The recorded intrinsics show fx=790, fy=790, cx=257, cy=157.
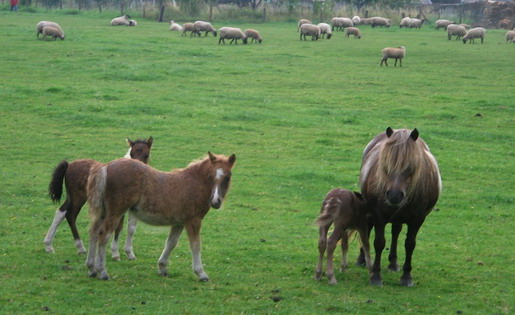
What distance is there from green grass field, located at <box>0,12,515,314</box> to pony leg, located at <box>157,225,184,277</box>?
0.41 feet

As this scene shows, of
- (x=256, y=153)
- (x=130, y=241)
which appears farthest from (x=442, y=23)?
(x=130, y=241)

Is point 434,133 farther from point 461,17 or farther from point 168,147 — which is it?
point 461,17

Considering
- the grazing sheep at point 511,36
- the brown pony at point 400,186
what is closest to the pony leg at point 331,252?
the brown pony at point 400,186

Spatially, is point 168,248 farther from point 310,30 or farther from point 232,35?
point 310,30

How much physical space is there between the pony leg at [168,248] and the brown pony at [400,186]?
2490mm

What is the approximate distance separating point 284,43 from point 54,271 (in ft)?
123

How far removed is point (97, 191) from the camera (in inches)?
370

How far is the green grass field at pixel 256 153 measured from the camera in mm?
9344

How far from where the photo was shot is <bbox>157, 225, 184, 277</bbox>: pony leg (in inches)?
384

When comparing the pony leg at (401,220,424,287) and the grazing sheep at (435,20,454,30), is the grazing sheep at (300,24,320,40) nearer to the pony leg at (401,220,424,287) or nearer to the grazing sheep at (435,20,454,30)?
the grazing sheep at (435,20,454,30)

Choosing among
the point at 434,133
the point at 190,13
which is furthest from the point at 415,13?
the point at 434,133

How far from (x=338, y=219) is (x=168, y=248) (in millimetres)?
2158

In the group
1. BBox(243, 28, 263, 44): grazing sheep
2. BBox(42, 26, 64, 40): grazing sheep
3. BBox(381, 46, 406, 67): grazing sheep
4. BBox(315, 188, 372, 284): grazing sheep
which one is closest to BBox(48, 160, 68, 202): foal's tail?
BBox(315, 188, 372, 284): grazing sheep

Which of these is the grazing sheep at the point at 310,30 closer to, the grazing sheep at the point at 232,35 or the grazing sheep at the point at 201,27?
the grazing sheep at the point at 232,35
